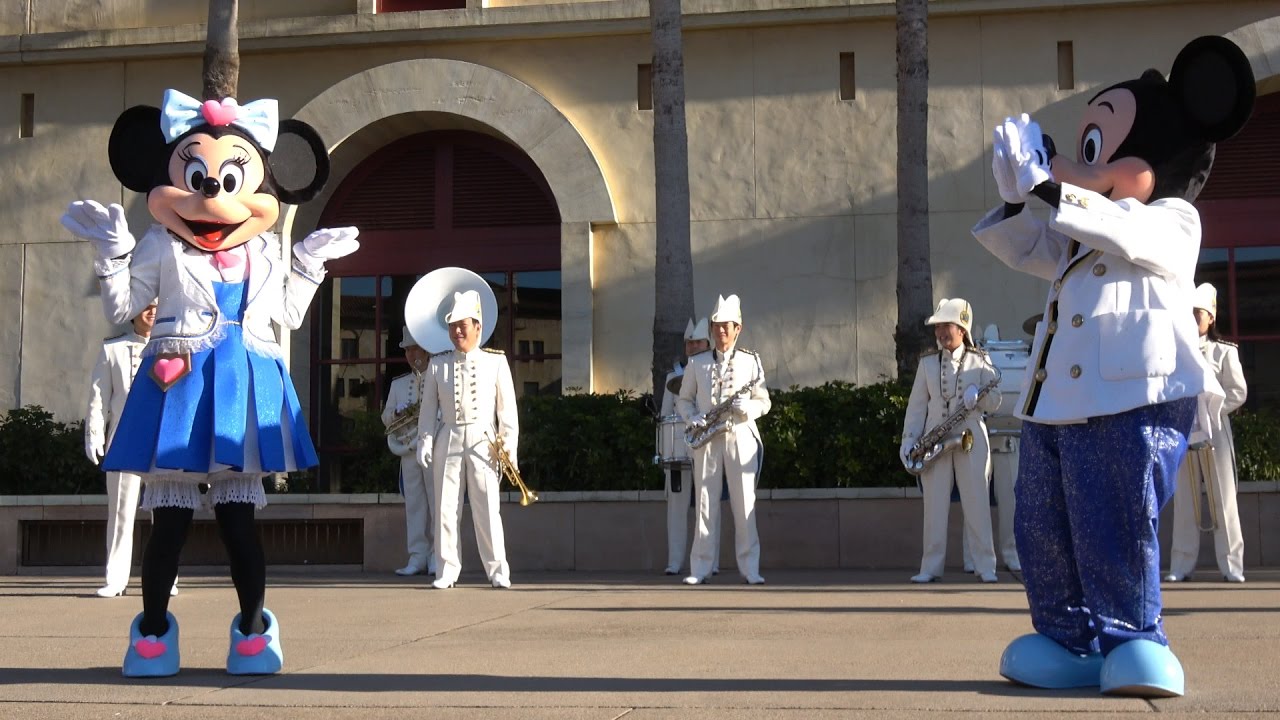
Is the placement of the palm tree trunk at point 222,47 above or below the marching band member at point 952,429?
above

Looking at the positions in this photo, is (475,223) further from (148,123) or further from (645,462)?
(148,123)

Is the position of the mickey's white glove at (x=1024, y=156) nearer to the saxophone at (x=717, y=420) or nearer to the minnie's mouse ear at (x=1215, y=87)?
the minnie's mouse ear at (x=1215, y=87)

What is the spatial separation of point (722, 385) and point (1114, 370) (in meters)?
6.78

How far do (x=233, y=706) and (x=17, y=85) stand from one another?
14.4 meters

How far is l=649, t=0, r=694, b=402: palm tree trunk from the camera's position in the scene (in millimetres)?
14500

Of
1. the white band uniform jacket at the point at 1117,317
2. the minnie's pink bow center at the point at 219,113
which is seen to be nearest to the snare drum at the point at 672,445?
the minnie's pink bow center at the point at 219,113

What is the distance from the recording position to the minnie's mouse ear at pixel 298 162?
6949 millimetres

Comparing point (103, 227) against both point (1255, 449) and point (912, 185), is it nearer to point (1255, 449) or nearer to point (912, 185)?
Answer: point (912, 185)

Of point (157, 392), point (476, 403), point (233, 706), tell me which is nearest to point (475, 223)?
point (476, 403)

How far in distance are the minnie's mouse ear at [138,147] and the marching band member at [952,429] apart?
6.54 meters

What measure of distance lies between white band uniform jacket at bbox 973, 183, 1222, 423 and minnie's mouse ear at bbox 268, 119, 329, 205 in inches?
128

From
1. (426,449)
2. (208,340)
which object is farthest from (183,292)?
(426,449)

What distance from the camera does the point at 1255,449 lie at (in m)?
13.6

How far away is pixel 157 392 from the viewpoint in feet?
20.0
